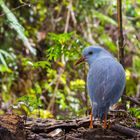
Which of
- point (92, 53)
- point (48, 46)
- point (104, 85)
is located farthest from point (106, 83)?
point (48, 46)

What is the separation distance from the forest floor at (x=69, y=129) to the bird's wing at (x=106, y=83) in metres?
0.26

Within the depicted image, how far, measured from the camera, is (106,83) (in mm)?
4012

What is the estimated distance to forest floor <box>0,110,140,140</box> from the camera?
3.93 m

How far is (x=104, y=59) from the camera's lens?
4.33 m

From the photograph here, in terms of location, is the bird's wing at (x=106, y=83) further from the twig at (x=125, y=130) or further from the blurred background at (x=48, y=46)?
the blurred background at (x=48, y=46)

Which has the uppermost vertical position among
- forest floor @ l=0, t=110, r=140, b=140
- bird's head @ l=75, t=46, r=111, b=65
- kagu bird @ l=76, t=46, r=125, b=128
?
bird's head @ l=75, t=46, r=111, b=65

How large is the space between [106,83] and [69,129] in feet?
2.07

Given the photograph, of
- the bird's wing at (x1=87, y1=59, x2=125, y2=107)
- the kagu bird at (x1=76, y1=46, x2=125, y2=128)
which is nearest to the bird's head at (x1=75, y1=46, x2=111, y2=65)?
the kagu bird at (x1=76, y1=46, x2=125, y2=128)

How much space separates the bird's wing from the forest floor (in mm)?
256

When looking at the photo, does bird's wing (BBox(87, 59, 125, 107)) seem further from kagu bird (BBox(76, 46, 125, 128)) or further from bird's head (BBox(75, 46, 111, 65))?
bird's head (BBox(75, 46, 111, 65))

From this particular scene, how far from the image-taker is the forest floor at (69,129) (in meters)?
3.93

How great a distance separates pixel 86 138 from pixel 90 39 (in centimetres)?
407

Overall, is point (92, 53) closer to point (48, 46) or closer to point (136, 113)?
point (136, 113)

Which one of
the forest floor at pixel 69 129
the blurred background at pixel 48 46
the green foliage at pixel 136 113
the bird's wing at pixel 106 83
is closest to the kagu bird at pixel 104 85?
the bird's wing at pixel 106 83
